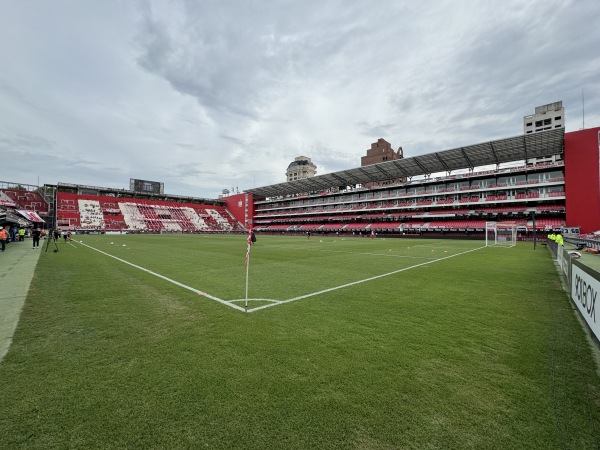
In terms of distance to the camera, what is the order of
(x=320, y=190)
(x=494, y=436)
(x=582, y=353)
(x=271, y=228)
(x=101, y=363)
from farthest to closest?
(x=271, y=228)
(x=320, y=190)
(x=582, y=353)
(x=101, y=363)
(x=494, y=436)

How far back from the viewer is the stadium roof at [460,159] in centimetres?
4366

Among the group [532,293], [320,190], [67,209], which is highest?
[320,190]

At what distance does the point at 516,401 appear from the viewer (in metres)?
3.16

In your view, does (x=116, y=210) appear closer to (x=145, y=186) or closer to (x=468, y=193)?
(x=145, y=186)

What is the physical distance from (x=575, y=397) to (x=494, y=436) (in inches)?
59.8

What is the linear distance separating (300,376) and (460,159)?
6032cm

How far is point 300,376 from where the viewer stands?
364 centimetres

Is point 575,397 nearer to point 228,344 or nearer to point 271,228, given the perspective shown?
point 228,344

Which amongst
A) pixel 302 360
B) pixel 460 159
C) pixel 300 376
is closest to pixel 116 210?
pixel 460 159

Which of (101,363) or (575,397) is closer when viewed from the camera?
(575,397)

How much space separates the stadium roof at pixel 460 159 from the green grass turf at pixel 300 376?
49.6 m

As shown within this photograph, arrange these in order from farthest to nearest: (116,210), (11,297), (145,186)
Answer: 1. (145,186)
2. (116,210)
3. (11,297)

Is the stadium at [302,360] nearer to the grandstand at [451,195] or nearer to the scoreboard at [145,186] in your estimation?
the grandstand at [451,195]

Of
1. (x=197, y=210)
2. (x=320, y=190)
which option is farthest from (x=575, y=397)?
(x=197, y=210)
